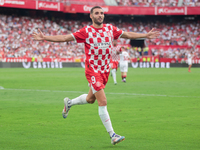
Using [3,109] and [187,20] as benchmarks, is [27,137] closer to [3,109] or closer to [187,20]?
[3,109]

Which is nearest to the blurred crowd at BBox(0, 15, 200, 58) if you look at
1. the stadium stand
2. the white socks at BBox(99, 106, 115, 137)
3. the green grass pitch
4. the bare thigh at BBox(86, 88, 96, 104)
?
the stadium stand

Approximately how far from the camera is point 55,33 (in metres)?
49.6

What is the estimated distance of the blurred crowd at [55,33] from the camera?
43531 millimetres

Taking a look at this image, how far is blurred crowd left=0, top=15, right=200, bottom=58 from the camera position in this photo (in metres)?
43.5

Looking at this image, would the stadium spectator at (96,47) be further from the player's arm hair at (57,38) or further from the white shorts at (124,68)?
the white shorts at (124,68)

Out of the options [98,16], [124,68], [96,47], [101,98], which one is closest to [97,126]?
[101,98]

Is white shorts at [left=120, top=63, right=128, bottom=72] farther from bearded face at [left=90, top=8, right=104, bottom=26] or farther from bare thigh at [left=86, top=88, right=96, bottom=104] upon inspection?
bearded face at [left=90, top=8, right=104, bottom=26]

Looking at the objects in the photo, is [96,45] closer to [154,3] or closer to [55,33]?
[55,33]

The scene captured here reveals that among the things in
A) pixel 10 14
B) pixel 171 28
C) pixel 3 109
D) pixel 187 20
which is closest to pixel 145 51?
pixel 171 28

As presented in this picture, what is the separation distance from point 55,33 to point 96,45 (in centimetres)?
4439

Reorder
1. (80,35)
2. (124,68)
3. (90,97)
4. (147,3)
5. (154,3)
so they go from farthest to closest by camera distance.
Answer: (154,3)
(147,3)
(124,68)
(90,97)
(80,35)

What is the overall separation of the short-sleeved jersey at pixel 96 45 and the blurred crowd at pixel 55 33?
36.3 meters

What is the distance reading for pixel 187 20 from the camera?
5881 cm

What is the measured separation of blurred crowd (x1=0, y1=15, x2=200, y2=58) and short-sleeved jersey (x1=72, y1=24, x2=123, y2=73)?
36.3 m
